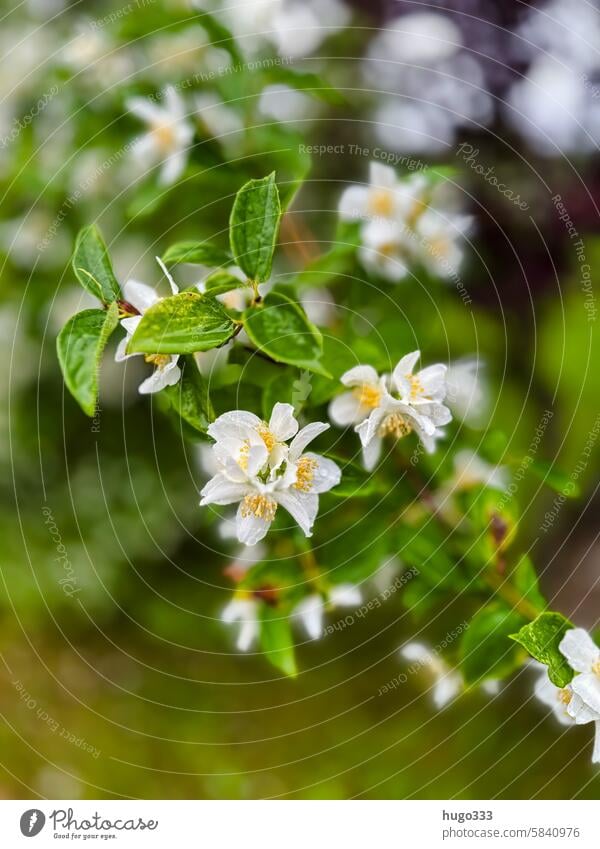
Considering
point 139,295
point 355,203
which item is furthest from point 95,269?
point 355,203

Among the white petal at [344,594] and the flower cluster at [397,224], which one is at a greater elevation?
the flower cluster at [397,224]

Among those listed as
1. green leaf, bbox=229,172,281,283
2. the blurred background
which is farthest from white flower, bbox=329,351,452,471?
the blurred background

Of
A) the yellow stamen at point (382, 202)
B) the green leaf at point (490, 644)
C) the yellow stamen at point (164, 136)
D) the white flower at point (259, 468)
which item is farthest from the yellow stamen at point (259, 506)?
the yellow stamen at point (164, 136)

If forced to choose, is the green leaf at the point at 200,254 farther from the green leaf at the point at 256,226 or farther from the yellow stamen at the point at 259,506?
the yellow stamen at the point at 259,506
